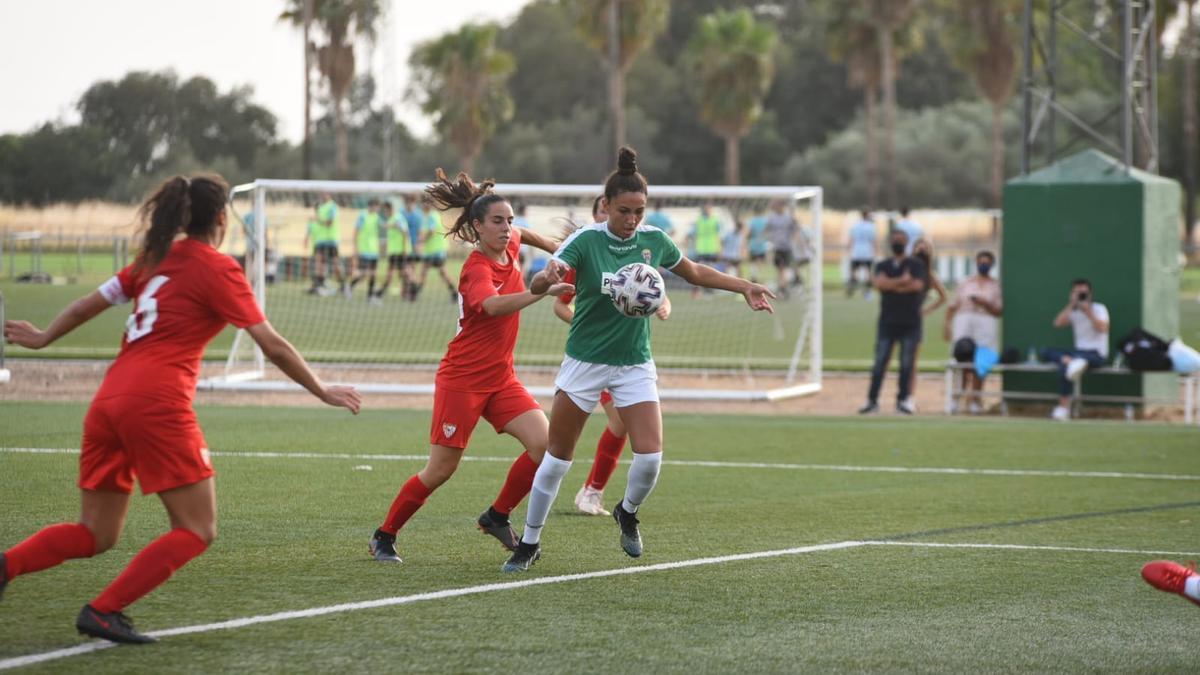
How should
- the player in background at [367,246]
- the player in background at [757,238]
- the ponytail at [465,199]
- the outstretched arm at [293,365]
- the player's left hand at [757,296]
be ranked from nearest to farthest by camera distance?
the outstretched arm at [293,365]
the player's left hand at [757,296]
the ponytail at [465,199]
the player in background at [367,246]
the player in background at [757,238]

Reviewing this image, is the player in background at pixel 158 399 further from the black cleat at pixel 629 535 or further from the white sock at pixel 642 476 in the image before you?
the black cleat at pixel 629 535

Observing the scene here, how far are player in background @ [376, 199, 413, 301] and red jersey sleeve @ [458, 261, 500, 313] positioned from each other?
16183 millimetres

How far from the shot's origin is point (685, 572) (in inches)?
306

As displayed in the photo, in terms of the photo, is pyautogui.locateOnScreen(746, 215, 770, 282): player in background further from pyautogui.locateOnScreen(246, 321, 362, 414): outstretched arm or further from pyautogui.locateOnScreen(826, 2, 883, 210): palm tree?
pyautogui.locateOnScreen(826, 2, 883, 210): palm tree

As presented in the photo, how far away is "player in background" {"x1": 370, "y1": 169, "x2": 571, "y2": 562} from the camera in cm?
785

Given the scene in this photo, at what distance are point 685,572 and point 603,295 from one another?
138 cm

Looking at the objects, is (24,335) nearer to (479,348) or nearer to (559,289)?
(559,289)

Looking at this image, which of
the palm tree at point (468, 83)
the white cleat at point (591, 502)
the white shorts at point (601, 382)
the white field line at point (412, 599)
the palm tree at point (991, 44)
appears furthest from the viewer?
the palm tree at point (468, 83)

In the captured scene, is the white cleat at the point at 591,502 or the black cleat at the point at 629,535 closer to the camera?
the black cleat at the point at 629,535

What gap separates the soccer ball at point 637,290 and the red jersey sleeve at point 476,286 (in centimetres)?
62

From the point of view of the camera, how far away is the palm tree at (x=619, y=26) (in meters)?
54.1

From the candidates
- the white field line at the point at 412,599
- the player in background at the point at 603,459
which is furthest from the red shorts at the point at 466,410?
the player in background at the point at 603,459

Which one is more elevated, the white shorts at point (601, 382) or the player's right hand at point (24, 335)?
the player's right hand at point (24, 335)

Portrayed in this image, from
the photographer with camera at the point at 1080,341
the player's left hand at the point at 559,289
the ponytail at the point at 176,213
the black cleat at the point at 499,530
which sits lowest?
the black cleat at the point at 499,530
